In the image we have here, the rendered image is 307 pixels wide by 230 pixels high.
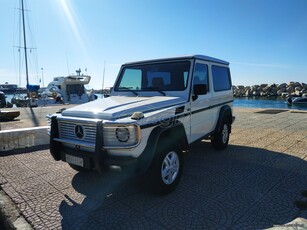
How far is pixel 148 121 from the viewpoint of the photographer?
3.27 metres

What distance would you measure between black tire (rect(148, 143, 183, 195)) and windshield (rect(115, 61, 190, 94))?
51.7 inches

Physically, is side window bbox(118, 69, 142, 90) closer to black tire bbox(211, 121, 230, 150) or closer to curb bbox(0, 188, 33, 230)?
black tire bbox(211, 121, 230, 150)

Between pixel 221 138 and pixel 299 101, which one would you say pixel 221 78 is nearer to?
pixel 221 138

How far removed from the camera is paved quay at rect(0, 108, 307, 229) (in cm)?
297

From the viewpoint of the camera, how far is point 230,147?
6.41m

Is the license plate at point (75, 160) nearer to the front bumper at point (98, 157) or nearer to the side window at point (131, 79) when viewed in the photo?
the front bumper at point (98, 157)

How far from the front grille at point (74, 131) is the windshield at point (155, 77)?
64.7 inches

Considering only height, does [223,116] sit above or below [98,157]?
above

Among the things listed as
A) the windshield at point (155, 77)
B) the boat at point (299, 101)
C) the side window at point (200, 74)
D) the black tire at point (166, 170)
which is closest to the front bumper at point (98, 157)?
the black tire at point (166, 170)

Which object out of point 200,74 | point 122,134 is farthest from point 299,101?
point 122,134

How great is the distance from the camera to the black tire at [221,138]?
232 inches

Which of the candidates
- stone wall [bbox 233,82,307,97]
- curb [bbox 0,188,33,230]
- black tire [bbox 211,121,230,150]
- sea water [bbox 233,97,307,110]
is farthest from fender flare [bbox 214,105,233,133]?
stone wall [bbox 233,82,307,97]

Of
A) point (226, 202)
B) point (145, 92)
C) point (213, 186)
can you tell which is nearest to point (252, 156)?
point (213, 186)

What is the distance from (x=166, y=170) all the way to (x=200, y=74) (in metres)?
2.19
